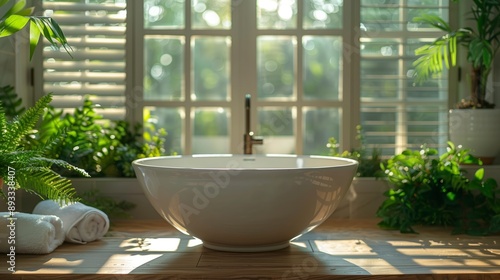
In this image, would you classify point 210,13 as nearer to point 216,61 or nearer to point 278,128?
point 216,61

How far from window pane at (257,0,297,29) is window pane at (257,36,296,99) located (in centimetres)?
6

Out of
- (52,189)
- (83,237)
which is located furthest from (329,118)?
(52,189)

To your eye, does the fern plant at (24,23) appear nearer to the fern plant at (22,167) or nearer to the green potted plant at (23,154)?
the green potted plant at (23,154)

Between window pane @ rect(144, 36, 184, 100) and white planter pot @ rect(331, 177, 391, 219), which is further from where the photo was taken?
window pane @ rect(144, 36, 184, 100)

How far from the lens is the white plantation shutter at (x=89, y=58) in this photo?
316cm

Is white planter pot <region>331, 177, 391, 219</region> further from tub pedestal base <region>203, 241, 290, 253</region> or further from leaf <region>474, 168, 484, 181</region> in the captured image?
tub pedestal base <region>203, 241, 290, 253</region>

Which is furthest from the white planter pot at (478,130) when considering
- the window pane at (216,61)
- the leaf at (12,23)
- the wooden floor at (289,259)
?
the leaf at (12,23)

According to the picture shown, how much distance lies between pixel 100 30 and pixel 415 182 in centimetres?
155

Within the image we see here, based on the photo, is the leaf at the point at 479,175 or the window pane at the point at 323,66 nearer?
the leaf at the point at 479,175

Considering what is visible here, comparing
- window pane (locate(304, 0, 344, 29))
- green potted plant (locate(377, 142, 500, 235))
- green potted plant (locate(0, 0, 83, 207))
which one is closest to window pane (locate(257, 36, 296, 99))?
window pane (locate(304, 0, 344, 29))

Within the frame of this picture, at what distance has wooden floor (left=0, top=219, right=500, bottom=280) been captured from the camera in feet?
A: 6.44

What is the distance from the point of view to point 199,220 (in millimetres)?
2131

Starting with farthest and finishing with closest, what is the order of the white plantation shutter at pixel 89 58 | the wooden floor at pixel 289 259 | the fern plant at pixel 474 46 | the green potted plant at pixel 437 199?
the white plantation shutter at pixel 89 58
the fern plant at pixel 474 46
the green potted plant at pixel 437 199
the wooden floor at pixel 289 259

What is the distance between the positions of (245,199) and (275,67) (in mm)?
1298
